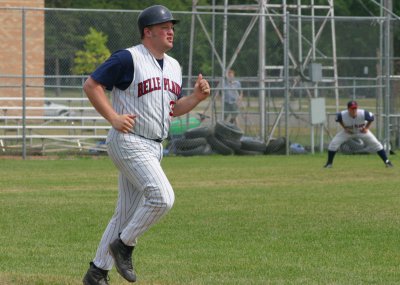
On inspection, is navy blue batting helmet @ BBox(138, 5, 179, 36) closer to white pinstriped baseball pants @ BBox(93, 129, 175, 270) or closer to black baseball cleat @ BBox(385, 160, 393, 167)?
white pinstriped baseball pants @ BBox(93, 129, 175, 270)

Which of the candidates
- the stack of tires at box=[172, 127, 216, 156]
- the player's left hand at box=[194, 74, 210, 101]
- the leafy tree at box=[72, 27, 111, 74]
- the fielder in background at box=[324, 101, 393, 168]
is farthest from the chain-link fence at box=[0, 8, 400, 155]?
the player's left hand at box=[194, 74, 210, 101]

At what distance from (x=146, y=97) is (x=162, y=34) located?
17.7 inches

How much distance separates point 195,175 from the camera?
63.5 feet

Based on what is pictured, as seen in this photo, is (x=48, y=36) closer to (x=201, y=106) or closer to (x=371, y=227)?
(x=201, y=106)

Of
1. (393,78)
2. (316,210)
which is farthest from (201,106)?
(316,210)

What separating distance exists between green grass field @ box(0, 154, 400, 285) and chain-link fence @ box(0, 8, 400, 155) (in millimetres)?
4657

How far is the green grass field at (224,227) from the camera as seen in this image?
328 inches

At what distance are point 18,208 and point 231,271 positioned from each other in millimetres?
5622

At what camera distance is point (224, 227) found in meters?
11.5

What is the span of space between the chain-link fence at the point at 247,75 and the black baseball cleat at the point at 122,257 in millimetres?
17085

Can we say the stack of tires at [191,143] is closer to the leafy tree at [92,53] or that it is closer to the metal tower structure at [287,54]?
the metal tower structure at [287,54]

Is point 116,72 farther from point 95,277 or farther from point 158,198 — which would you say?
point 95,277

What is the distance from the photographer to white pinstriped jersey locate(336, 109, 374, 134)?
22.0 m

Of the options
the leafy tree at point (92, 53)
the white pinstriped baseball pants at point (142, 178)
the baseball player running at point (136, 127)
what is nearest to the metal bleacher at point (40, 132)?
the leafy tree at point (92, 53)
